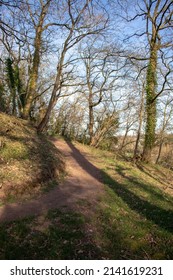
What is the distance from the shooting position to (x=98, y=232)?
23.8 feet

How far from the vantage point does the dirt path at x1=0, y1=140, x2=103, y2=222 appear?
8133 millimetres

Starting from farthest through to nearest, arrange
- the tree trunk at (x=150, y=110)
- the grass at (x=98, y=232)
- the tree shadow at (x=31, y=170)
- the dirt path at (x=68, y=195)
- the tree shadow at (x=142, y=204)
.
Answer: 1. the tree trunk at (x=150, y=110)
2. the tree shadow at (x=31, y=170)
3. the tree shadow at (x=142, y=204)
4. the dirt path at (x=68, y=195)
5. the grass at (x=98, y=232)

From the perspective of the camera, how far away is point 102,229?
7492 mm

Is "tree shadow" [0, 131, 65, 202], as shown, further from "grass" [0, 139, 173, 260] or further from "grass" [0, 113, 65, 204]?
"grass" [0, 139, 173, 260]

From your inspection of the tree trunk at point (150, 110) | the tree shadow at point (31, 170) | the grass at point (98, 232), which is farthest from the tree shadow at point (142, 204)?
the tree trunk at point (150, 110)

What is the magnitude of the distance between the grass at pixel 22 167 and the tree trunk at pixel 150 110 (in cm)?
966

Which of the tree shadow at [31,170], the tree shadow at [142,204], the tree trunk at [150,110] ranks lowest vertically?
the tree shadow at [142,204]

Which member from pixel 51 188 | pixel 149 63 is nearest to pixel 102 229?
pixel 51 188

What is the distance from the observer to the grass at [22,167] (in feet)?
30.8

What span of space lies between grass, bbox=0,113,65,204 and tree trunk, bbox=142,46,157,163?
9659mm

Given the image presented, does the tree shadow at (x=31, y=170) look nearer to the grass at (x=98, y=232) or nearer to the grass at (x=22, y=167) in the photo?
the grass at (x=22, y=167)

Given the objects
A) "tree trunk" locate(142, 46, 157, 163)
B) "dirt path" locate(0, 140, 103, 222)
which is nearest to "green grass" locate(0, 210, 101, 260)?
"dirt path" locate(0, 140, 103, 222)

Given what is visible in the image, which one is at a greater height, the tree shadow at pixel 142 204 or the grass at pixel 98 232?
the tree shadow at pixel 142 204

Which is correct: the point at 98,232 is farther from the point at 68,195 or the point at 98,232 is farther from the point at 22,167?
the point at 22,167
